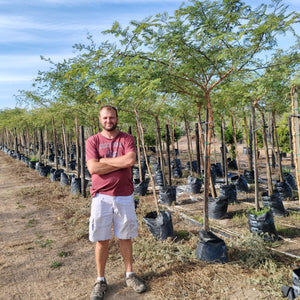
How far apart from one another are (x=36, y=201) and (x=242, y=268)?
20.1 ft

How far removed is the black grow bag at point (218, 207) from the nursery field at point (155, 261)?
0.13m

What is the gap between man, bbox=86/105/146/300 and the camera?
2709 mm

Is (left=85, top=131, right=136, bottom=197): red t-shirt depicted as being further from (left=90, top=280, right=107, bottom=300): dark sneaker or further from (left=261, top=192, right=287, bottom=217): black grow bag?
(left=261, top=192, right=287, bottom=217): black grow bag

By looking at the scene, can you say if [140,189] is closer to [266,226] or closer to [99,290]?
[266,226]

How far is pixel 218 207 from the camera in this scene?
5.53 meters

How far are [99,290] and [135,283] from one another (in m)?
0.39

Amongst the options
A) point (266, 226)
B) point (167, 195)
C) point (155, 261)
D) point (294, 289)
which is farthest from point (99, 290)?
point (167, 195)

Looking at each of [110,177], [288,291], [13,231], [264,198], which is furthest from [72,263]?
[264,198]

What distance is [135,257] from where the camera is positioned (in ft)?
12.3

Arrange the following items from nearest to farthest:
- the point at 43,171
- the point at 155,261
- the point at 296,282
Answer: the point at 296,282 → the point at 155,261 → the point at 43,171

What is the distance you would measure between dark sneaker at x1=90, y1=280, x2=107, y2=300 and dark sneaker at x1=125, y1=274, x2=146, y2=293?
263 mm

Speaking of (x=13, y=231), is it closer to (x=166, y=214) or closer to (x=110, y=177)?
(x=166, y=214)

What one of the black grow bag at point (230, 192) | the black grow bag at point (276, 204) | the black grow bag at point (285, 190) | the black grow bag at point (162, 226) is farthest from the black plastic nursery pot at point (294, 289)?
the black grow bag at point (285, 190)

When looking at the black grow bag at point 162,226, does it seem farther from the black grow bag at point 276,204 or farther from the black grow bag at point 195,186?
the black grow bag at point 195,186
